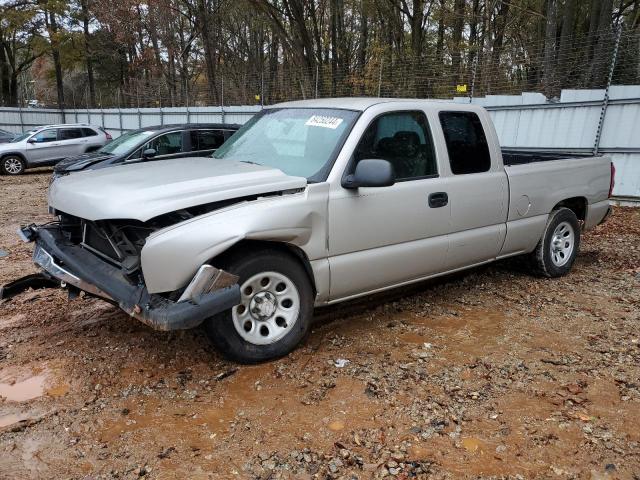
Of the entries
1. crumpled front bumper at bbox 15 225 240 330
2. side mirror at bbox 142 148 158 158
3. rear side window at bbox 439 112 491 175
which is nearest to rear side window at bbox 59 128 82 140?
side mirror at bbox 142 148 158 158

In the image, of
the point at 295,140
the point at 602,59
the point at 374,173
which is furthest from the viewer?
the point at 602,59

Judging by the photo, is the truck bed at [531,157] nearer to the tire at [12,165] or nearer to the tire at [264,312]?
the tire at [264,312]

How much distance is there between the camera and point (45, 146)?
1683 centimetres

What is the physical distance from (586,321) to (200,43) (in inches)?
1319

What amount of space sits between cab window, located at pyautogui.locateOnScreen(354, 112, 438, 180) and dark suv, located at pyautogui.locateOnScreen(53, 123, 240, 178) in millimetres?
6731

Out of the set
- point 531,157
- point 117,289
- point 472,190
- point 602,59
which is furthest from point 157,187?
point 602,59

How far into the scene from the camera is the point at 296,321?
3666 millimetres

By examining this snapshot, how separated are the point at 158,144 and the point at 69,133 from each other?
8.65 meters

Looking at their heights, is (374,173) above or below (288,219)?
above

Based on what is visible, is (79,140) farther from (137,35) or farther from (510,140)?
(137,35)

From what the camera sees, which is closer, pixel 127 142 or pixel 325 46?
pixel 127 142

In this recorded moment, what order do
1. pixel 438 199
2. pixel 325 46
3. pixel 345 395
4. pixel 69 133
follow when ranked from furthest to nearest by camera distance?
pixel 325 46 < pixel 69 133 < pixel 438 199 < pixel 345 395

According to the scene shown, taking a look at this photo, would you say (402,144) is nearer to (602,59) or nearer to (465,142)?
(465,142)

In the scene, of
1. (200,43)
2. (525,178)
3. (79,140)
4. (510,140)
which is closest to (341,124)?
(525,178)
